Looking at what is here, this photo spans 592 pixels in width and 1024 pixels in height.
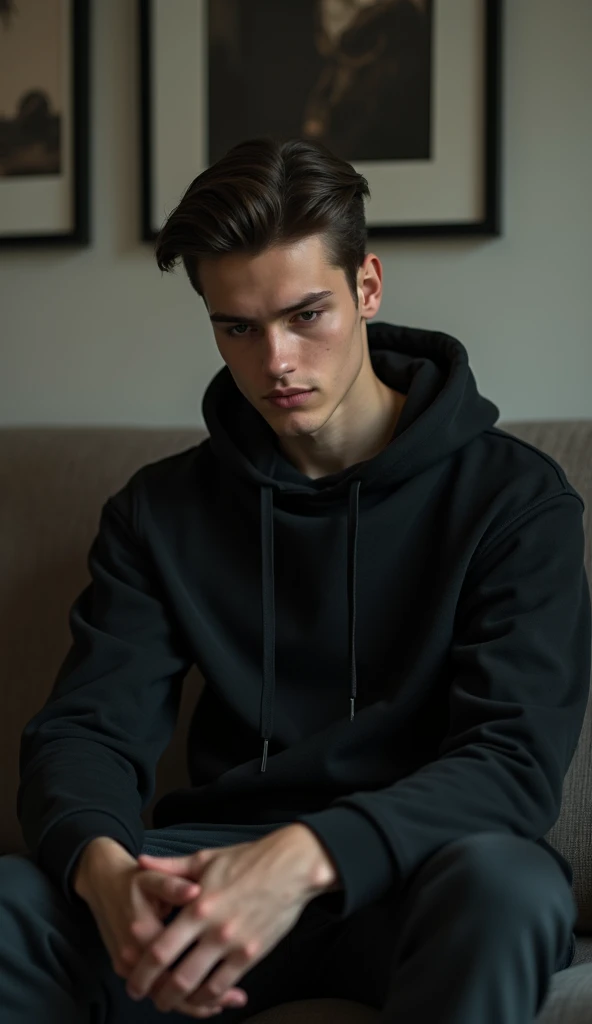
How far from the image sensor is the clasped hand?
3.49 ft

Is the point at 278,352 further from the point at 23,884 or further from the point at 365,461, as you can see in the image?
the point at 23,884

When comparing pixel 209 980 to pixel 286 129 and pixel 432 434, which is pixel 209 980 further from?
pixel 286 129

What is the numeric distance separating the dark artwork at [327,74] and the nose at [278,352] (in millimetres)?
639

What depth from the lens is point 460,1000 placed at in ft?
3.09

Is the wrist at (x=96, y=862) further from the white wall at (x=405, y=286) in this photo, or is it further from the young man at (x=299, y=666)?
the white wall at (x=405, y=286)

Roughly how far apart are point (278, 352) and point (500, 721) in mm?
486

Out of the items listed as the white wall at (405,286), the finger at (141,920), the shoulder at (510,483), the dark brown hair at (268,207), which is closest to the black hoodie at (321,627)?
the shoulder at (510,483)

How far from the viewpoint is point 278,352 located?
1382mm

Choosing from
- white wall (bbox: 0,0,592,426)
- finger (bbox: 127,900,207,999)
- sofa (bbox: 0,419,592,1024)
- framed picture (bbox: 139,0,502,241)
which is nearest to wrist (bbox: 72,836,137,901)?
finger (bbox: 127,900,207,999)

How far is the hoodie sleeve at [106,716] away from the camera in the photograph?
124cm

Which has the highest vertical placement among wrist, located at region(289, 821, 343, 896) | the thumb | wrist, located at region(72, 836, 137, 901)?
wrist, located at region(289, 821, 343, 896)

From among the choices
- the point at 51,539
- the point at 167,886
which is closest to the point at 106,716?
the point at 167,886

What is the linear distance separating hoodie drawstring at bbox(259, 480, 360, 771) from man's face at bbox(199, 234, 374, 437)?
0.34 ft

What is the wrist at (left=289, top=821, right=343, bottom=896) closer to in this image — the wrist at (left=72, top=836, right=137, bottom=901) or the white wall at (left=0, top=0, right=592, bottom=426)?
the wrist at (left=72, top=836, right=137, bottom=901)
